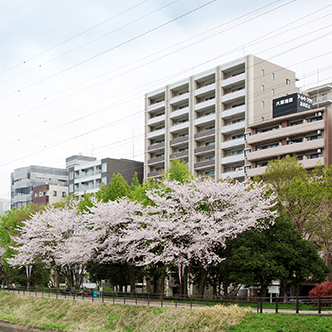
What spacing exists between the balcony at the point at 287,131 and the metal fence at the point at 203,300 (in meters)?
25.7

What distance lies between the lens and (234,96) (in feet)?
221

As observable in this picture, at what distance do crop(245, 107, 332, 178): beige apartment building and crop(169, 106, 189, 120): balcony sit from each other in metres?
15.6

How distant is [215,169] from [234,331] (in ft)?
153

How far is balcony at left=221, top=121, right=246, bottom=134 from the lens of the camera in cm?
6542

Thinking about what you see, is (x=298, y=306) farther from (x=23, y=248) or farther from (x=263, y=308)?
(x=23, y=248)

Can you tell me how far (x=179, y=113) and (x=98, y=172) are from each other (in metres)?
22.4

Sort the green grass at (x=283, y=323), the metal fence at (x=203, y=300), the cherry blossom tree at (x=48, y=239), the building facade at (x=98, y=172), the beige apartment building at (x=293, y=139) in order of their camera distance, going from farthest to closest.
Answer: the building facade at (x=98, y=172), the beige apartment building at (x=293, y=139), the cherry blossom tree at (x=48, y=239), the metal fence at (x=203, y=300), the green grass at (x=283, y=323)

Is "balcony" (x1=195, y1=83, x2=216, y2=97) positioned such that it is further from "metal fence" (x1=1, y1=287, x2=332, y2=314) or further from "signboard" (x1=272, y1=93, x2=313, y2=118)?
"metal fence" (x1=1, y1=287, x2=332, y2=314)

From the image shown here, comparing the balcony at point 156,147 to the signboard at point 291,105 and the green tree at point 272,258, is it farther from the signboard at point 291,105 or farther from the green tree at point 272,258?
the green tree at point 272,258

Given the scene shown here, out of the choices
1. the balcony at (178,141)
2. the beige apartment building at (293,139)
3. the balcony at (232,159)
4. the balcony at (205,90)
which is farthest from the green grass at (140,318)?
the balcony at (205,90)

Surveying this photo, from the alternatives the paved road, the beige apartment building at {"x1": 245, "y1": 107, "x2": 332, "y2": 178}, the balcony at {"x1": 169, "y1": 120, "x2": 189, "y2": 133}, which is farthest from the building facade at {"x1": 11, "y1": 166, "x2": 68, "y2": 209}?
the paved road

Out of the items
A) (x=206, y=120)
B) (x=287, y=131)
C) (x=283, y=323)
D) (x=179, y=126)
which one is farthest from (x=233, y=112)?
(x=283, y=323)

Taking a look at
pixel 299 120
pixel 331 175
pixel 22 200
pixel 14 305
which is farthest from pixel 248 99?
pixel 22 200

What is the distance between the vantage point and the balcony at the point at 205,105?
70488 mm
